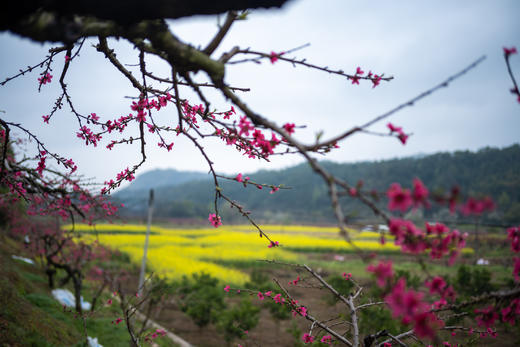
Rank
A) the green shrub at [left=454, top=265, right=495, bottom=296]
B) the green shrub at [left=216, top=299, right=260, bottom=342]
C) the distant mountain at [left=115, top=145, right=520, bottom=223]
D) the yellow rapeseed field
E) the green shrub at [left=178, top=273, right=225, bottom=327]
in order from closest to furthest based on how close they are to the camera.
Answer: the green shrub at [left=216, top=299, right=260, bottom=342], the green shrub at [left=178, top=273, right=225, bottom=327], the green shrub at [left=454, top=265, right=495, bottom=296], the yellow rapeseed field, the distant mountain at [left=115, top=145, right=520, bottom=223]

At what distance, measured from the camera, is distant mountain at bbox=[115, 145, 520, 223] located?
3734 centimetres

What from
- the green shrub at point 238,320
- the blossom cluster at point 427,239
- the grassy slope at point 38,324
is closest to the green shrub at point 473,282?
the green shrub at point 238,320

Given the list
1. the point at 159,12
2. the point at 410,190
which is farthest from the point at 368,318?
the point at 159,12

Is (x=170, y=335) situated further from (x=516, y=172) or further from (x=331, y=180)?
(x=516, y=172)

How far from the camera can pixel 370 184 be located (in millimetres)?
58188

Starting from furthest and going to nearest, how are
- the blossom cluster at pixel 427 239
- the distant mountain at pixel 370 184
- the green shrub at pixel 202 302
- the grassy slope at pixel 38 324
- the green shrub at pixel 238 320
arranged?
the distant mountain at pixel 370 184 → the green shrub at pixel 202 302 → the green shrub at pixel 238 320 → the grassy slope at pixel 38 324 → the blossom cluster at pixel 427 239

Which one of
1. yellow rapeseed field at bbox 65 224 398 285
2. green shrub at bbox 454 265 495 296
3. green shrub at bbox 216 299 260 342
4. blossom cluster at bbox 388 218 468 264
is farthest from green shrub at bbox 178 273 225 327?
green shrub at bbox 454 265 495 296

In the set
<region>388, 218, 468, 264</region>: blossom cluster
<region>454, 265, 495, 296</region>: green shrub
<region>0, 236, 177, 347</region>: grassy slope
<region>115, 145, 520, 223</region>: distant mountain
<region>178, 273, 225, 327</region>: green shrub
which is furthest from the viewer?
<region>115, 145, 520, 223</region>: distant mountain

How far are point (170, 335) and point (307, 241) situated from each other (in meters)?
21.7

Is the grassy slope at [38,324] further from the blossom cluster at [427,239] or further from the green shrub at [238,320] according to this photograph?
the blossom cluster at [427,239]

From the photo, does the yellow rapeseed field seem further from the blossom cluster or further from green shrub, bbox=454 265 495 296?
the blossom cluster

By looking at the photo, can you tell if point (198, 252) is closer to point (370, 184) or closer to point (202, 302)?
point (202, 302)

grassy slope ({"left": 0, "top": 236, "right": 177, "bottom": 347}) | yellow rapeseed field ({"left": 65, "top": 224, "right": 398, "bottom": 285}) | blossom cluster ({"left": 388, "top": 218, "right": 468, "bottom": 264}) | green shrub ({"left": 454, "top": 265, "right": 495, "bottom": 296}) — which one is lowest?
yellow rapeseed field ({"left": 65, "top": 224, "right": 398, "bottom": 285})

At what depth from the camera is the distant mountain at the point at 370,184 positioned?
123ft
